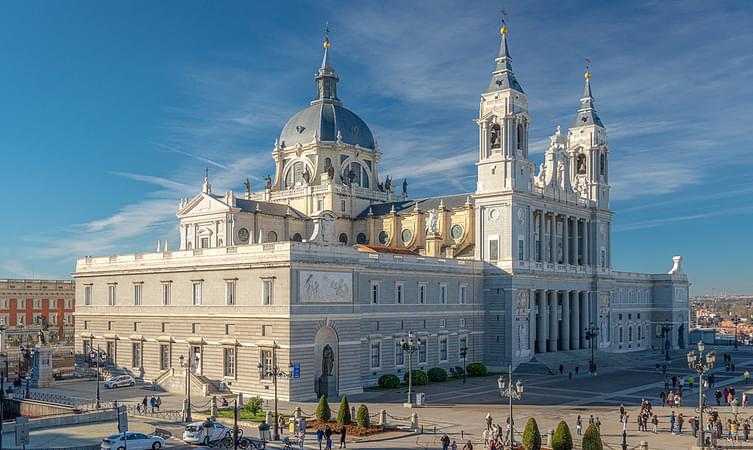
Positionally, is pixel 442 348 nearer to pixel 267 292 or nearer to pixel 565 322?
pixel 565 322

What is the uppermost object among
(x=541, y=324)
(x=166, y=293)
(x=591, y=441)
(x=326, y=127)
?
(x=326, y=127)

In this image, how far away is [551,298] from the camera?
90000 millimetres

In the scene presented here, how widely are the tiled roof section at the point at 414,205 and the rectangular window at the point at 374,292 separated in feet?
73.9

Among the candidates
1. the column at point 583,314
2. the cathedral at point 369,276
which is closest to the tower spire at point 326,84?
the cathedral at point 369,276

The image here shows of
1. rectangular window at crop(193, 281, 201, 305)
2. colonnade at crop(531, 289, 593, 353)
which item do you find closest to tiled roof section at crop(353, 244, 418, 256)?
colonnade at crop(531, 289, 593, 353)

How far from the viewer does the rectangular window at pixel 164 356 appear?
70.1m

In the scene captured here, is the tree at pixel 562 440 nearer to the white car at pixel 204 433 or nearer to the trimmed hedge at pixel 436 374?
the white car at pixel 204 433

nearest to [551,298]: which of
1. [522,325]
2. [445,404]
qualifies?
[522,325]

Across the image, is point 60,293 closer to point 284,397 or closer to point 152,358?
point 152,358

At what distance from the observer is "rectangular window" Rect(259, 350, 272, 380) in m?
60.6

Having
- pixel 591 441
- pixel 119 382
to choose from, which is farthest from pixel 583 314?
pixel 591 441

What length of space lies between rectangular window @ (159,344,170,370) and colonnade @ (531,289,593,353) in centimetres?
3637

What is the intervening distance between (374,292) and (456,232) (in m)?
22.2

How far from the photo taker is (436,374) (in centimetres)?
7362
